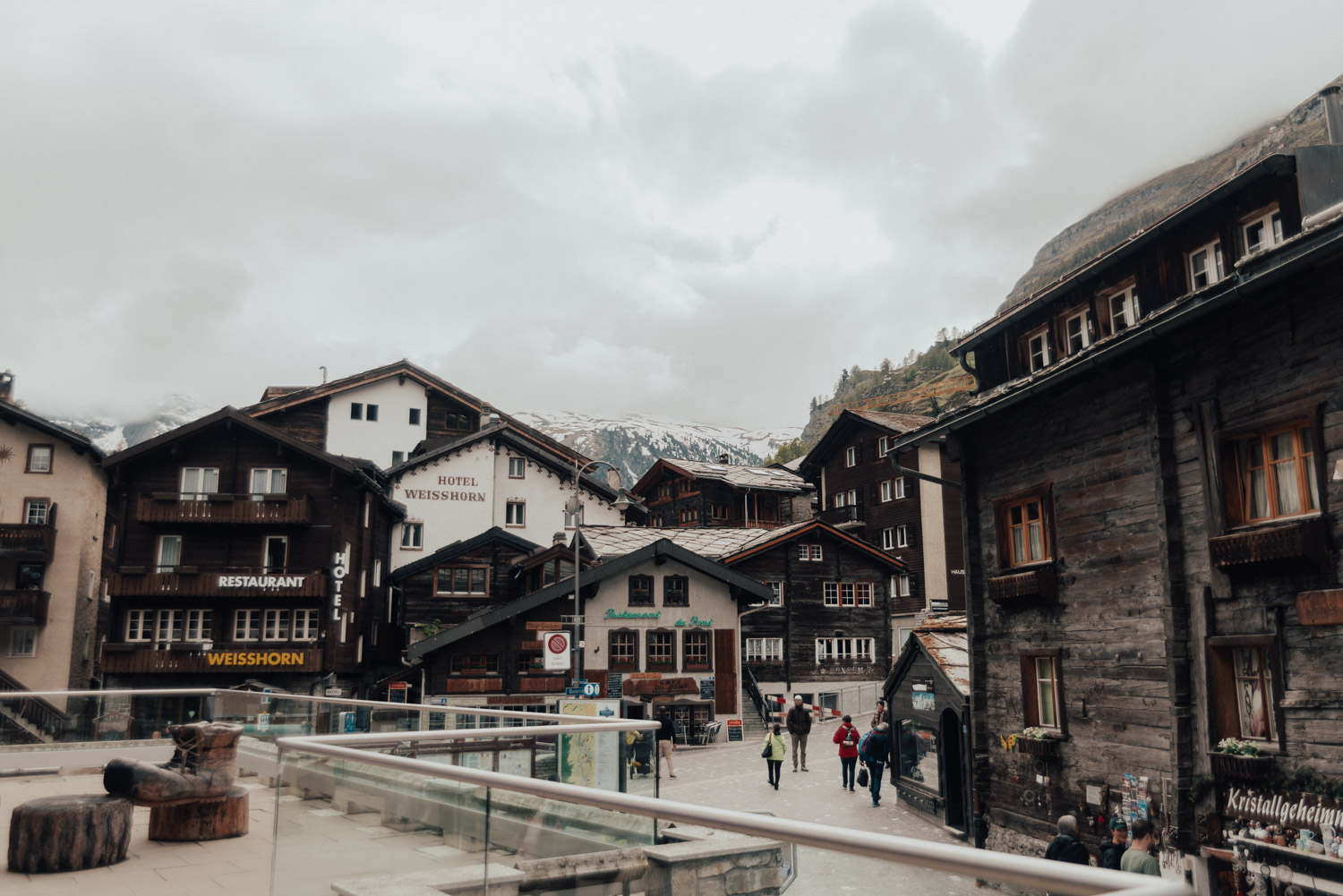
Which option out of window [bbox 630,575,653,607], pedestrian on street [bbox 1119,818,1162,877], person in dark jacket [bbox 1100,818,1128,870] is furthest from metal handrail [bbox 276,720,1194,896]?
window [bbox 630,575,653,607]

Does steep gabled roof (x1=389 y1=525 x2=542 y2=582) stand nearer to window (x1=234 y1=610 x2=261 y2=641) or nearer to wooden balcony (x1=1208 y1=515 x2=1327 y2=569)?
window (x1=234 y1=610 x2=261 y2=641)

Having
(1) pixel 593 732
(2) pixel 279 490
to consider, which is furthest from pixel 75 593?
(1) pixel 593 732

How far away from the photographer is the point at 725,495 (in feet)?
201

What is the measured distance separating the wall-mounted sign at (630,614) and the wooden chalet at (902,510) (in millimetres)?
18032

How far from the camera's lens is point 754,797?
23891mm

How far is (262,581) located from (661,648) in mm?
14997

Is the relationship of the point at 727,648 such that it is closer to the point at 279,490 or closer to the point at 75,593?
the point at 279,490

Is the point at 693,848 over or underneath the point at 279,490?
underneath

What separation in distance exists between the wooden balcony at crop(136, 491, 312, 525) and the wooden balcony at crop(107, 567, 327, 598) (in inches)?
76.8

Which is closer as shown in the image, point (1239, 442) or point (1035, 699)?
point (1239, 442)

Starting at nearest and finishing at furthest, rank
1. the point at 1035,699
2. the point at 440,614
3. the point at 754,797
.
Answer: the point at 1035,699, the point at 754,797, the point at 440,614

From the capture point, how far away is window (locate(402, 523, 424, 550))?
50031 mm

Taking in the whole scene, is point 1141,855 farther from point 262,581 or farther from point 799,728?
point 262,581

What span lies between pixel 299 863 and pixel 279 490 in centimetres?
3605
